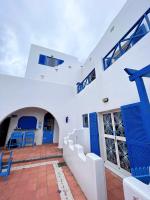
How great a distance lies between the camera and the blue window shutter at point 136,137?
2.14m

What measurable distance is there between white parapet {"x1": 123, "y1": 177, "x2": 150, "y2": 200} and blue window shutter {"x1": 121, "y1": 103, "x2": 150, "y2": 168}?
133 centimetres

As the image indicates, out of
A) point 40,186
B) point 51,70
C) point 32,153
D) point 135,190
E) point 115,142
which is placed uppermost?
point 51,70

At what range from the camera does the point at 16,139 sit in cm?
683

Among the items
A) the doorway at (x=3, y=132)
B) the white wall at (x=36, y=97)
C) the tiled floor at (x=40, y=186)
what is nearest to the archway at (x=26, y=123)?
the doorway at (x=3, y=132)

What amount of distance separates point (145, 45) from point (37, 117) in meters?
7.94

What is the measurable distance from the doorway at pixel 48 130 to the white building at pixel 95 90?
241 mm

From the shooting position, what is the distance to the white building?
9.84 ft

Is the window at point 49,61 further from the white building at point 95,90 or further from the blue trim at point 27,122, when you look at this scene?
the blue trim at point 27,122

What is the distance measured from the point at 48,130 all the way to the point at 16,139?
237 centimetres

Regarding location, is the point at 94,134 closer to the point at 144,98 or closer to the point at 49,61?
the point at 144,98

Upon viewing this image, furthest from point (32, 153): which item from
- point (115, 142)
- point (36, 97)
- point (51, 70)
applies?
point (51, 70)

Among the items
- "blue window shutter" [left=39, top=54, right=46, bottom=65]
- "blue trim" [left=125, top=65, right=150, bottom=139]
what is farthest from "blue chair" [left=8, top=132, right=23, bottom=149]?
"blue trim" [left=125, top=65, right=150, bottom=139]

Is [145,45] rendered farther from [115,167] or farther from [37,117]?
[37,117]

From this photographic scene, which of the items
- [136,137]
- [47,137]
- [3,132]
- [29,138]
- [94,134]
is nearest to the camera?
[136,137]
